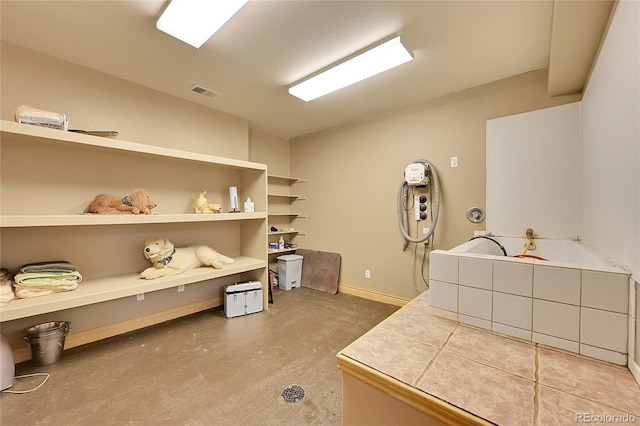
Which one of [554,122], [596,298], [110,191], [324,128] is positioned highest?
[324,128]

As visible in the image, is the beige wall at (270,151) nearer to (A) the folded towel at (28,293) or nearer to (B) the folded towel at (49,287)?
(B) the folded towel at (49,287)

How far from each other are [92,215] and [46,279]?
56 centimetres

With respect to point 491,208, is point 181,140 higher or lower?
higher

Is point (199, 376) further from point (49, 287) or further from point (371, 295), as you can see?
point (371, 295)

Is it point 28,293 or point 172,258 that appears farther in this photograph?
point 172,258

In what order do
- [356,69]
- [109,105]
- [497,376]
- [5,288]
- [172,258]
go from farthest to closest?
[172,258], [109,105], [356,69], [5,288], [497,376]

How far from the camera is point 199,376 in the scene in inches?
70.6

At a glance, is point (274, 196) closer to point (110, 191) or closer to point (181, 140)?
point (181, 140)

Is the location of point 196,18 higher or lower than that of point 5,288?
higher

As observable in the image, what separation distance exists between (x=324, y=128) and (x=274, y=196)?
137 centimetres

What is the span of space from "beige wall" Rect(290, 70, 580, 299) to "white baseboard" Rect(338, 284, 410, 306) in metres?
0.05

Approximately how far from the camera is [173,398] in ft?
5.18

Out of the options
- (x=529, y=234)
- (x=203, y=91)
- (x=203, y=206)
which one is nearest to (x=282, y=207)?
(x=203, y=206)

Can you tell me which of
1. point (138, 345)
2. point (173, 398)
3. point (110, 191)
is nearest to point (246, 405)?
point (173, 398)
